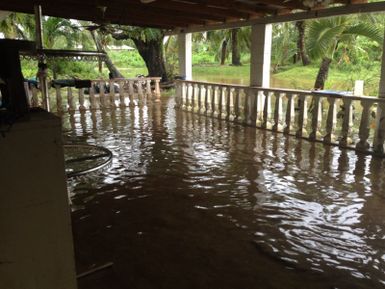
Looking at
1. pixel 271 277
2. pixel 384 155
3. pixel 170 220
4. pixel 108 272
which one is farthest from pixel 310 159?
pixel 108 272

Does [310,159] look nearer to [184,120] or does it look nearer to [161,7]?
[184,120]

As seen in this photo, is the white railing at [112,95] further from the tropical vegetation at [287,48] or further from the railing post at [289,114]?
the railing post at [289,114]

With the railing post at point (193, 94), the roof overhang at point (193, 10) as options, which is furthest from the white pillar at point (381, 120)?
the railing post at point (193, 94)

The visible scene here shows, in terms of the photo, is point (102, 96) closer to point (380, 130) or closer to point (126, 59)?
point (380, 130)

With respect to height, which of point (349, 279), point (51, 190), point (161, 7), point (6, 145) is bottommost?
point (349, 279)

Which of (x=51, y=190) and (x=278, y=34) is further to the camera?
(x=278, y=34)

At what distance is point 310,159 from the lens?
565 centimetres

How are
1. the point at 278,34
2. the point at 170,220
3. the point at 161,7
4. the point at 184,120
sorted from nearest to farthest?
the point at 170,220, the point at 161,7, the point at 184,120, the point at 278,34

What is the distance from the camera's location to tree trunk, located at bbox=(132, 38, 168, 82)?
15.9 m

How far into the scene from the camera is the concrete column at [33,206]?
1.57 metres

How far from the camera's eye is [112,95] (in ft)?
37.2

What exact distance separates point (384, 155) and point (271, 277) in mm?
4037

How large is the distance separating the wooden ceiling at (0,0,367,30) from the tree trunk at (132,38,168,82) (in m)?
5.63

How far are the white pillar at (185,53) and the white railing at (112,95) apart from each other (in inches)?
70.3
